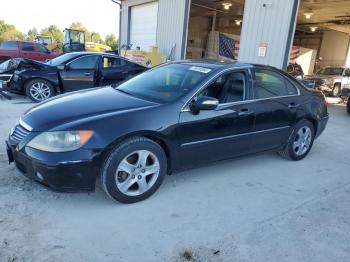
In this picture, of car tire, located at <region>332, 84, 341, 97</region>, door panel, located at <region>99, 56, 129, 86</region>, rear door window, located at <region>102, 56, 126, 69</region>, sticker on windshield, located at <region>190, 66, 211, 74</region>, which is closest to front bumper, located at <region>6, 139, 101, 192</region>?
sticker on windshield, located at <region>190, 66, 211, 74</region>

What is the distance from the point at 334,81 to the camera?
15.6m

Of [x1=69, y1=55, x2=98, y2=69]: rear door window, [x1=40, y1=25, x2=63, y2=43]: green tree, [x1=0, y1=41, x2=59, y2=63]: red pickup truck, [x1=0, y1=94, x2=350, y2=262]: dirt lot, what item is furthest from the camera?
[x1=40, y1=25, x2=63, y2=43]: green tree

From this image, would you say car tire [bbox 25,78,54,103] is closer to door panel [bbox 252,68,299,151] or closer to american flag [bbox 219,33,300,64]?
door panel [bbox 252,68,299,151]

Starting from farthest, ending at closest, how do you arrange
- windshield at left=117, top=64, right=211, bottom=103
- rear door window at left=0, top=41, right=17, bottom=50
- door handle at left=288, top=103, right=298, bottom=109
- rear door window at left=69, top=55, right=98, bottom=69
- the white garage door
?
rear door window at left=0, top=41, right=17, bottom=50, the white garage door, rear door window at left=69, top=55, right=98, bottom=69, door handle at left=288, top=103, right=298, bottom=109, windshield at left=117, top=64, right=211, bottom=103

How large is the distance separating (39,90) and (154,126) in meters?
6.02

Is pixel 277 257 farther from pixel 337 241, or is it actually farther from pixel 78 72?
pixel 78 72

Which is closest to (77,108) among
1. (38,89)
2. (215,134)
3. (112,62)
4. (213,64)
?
(215,134)

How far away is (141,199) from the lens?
3.42m

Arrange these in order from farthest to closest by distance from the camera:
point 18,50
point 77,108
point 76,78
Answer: point 18,50 → point 76,78 → point 77,108

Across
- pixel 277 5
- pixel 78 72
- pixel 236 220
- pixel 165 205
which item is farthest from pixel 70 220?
pixel 277 5

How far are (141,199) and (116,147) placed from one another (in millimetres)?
663

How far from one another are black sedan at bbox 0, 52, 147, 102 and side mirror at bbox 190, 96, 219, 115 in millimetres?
5547

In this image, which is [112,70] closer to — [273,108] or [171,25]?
[171,25]

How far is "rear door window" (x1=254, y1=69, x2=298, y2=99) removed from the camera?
4.31 meters
